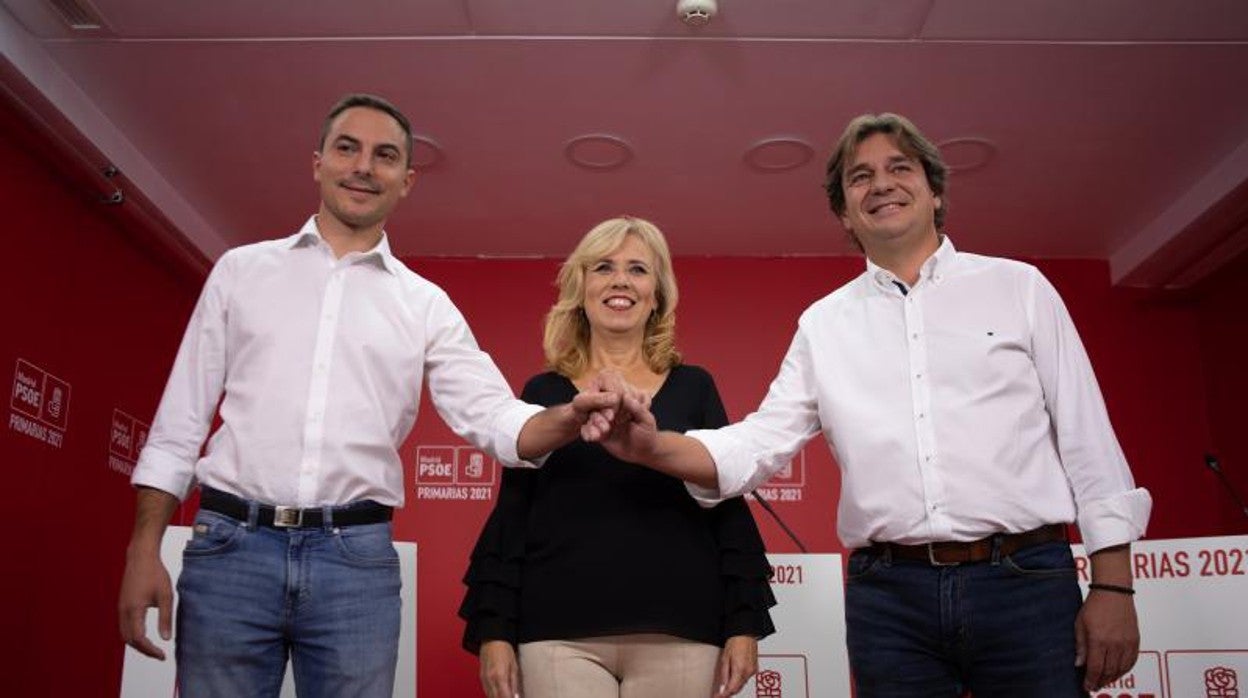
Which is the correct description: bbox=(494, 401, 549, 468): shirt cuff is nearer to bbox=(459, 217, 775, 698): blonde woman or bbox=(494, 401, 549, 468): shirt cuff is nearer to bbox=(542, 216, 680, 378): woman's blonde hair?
bbox=(459, 217, 775, 698): blonde woman

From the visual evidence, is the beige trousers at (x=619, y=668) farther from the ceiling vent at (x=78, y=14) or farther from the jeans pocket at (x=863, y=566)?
the ceiling vent at (x=78, y=14)

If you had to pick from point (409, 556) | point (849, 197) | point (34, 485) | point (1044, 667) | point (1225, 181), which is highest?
point (1225, 181)

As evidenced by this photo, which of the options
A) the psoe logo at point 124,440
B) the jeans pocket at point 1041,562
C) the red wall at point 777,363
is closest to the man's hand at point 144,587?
the jeans pocket at point 1041,562

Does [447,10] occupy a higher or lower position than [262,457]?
higher

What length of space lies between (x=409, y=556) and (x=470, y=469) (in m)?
2.21

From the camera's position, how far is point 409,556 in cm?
314

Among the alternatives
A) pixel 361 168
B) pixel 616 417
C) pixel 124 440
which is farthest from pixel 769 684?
pixel 124 440

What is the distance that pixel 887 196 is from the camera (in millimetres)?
2141

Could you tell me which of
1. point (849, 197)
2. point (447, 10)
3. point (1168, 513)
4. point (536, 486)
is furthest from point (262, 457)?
point (1168, 513)

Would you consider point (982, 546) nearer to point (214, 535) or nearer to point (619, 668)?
point (619, 668)

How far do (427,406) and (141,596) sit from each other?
3713 millimetres

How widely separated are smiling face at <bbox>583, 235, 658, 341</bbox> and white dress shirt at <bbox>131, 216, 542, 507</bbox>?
0.26m

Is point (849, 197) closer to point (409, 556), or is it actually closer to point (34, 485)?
point (409, 556)

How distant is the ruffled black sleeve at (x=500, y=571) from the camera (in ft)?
6.41
